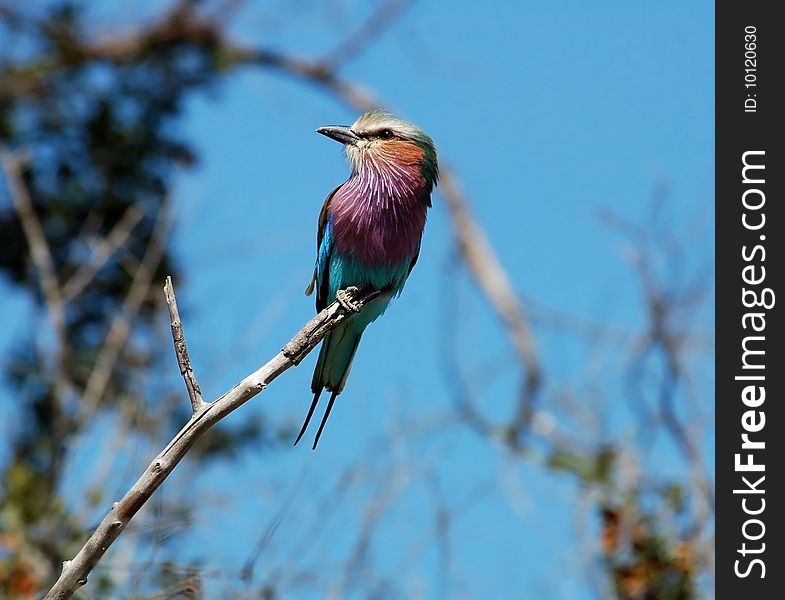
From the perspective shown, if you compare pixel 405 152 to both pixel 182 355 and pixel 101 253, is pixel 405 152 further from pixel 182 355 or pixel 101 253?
pixel 101 253

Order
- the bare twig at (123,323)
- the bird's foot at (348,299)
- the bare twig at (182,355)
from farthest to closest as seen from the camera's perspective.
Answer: the bare twig at (123,323)
the bird's foot at (348,299)
the bare twig at (182,355)

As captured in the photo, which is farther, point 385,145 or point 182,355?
point 385,145

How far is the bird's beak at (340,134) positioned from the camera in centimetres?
378

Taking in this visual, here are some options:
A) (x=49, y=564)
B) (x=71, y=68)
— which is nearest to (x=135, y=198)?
(x=71, y=68)

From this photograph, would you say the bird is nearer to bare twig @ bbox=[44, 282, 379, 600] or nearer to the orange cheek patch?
the orange cheek patch

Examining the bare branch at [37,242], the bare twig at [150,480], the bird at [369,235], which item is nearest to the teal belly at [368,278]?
the bird at [369,235]

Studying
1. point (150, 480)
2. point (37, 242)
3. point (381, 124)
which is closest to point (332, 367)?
point (381, 124)

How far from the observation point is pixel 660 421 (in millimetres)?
5781

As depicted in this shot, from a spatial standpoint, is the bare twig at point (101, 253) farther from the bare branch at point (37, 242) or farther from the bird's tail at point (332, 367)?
the bird's tail at point (332, 367)

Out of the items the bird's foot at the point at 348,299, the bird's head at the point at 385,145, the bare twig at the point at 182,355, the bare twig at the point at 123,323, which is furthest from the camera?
the bare twig at the point at 123,323

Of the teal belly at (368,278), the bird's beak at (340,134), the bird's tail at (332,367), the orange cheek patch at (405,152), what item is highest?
the bird's beak at (340,134)

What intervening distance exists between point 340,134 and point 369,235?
43cm

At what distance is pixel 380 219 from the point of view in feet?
11.6
